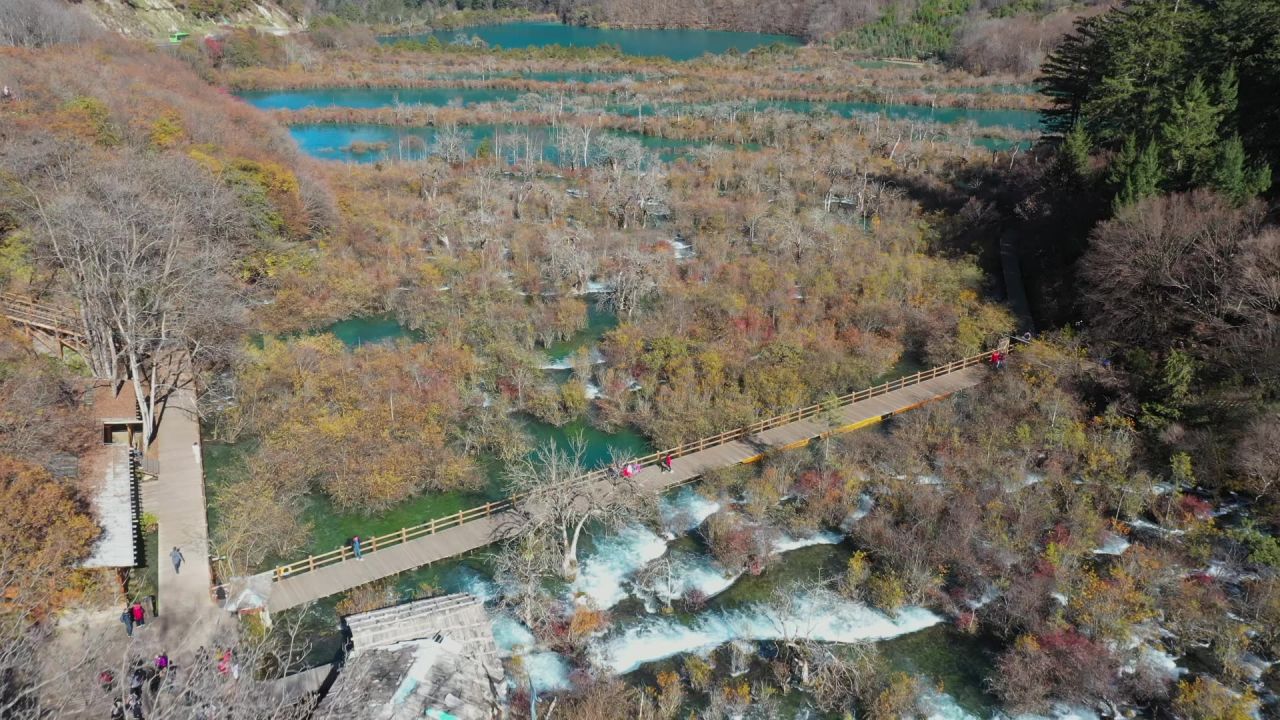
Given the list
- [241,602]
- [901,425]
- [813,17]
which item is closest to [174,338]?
[241,602]

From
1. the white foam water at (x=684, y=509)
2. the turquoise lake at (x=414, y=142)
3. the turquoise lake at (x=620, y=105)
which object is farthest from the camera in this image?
the turquoise lake at (x=620, y=105)

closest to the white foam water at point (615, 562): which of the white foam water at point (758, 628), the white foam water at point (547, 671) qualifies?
the white foam water at point (758, 628)

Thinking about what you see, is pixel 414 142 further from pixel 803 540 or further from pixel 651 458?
pixel 803 540

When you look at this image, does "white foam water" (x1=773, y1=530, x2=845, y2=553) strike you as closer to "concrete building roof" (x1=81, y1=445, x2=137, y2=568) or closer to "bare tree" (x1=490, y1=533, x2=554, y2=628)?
"bare tree" (x1=490, y1=533, x2=554, y2=628)

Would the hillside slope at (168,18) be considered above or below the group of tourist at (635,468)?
above


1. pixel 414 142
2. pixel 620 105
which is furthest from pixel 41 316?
pixel 620 105

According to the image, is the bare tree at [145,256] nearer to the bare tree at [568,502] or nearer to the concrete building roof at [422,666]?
the bare tree at [568,502]

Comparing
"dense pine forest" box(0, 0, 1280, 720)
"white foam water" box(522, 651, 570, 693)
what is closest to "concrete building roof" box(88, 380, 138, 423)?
"dense pine forest" box(0, 0, 1280, 720)
